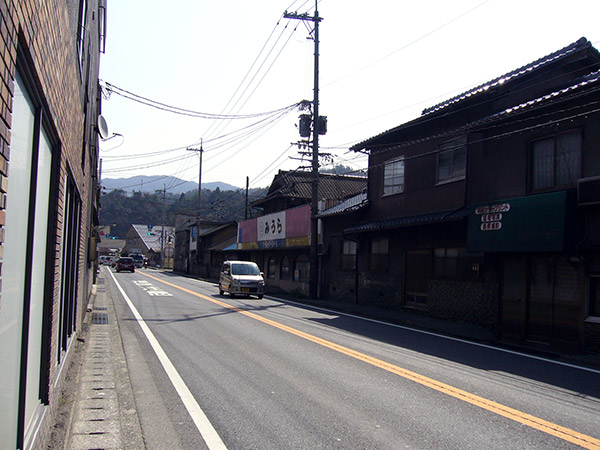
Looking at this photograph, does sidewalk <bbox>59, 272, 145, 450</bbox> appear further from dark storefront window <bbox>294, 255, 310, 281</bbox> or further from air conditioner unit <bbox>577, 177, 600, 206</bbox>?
dark storefront window <bbox>294, 255, 310, 281</bbox>

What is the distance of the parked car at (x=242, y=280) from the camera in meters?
25.6

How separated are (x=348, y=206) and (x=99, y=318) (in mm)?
14073

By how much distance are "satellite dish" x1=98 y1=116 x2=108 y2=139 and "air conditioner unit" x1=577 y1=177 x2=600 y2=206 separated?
38.2ft

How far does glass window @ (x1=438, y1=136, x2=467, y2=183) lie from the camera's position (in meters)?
18.3

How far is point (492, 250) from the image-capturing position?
14945 millimetres

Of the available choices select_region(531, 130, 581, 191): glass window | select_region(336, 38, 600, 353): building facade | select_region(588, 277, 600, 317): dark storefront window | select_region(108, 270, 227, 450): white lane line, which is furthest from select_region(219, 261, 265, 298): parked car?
select_region(588, 277, 600, 317): dark storefront window

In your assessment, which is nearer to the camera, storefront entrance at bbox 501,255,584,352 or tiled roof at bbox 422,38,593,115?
storefront entrance at bbox 501,255,584,352

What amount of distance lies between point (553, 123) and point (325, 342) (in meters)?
8.34

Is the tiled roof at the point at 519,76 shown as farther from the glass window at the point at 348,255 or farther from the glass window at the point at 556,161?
the glass window at the point at 348,255


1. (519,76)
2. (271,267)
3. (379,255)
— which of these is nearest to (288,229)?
(271,267)

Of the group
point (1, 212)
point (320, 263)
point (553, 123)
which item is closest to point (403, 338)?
point (553, 123)

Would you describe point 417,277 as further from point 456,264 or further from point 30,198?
point 30,198

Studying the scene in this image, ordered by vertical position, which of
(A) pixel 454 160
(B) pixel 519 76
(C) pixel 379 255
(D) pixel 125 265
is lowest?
(D) pixel 125 265

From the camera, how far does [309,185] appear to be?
41.0 meters
